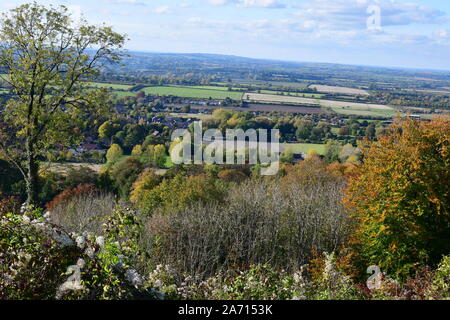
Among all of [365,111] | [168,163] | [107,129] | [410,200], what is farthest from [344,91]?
[410,200]

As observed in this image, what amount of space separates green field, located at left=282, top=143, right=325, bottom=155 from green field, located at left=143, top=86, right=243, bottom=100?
4776cm

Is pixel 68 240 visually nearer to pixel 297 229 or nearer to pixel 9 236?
pixel 9 236

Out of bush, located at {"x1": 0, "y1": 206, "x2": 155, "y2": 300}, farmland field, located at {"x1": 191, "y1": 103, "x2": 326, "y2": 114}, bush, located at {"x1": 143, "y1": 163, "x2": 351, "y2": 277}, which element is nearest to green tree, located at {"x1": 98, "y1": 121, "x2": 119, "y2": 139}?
bush, located at {"x1": 143, "y1": 163, "x2": 351, "y2": 277}

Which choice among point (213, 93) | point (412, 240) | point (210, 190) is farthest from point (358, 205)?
point (213, 93)

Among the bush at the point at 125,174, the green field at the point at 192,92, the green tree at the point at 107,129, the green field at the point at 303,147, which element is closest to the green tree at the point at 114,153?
the green tree at the point at 107,129

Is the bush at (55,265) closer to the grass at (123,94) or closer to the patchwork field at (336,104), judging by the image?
the grass at (123,94)

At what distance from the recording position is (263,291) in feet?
20.7

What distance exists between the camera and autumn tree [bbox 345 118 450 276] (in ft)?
43.9

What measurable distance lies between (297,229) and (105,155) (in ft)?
118

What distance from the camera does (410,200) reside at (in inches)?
530

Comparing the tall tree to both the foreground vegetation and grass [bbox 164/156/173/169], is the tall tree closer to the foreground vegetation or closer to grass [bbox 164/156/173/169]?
the foreground vegetation

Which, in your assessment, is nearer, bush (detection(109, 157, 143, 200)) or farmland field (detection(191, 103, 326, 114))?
bush (detection(109, 157, 143, 200))

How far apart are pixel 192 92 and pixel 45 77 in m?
101
